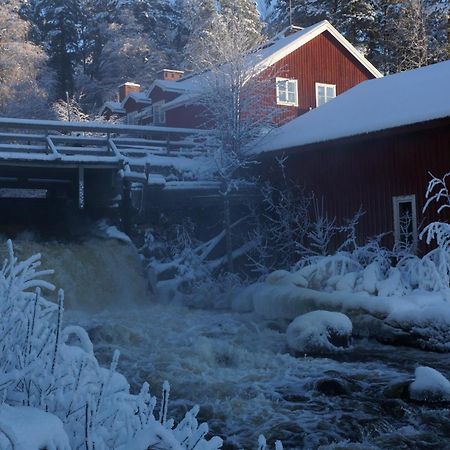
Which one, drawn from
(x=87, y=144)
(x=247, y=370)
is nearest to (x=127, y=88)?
(x=87, y=144)

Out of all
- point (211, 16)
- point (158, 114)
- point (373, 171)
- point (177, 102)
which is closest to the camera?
point (373, 171)

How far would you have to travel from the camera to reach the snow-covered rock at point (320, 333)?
9.77m

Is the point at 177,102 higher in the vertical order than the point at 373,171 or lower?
higher

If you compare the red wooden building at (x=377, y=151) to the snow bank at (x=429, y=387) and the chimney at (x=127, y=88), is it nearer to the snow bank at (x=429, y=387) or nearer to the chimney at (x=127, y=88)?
the snow bank at (x=429, y=387)

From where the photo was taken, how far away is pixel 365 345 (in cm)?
1039

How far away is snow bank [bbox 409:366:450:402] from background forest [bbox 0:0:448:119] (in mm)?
22681

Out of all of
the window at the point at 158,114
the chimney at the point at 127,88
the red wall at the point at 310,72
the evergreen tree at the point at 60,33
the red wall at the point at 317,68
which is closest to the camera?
the red wall at the point at 310,72

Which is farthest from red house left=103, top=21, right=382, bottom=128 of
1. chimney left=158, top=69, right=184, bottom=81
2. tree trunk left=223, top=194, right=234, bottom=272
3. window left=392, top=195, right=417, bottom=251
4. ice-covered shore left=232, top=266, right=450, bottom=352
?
ice-covered shore left=232, top=266, right=450, bottom=352

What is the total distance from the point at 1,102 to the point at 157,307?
23.2 meters

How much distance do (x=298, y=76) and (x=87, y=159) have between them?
490 inches

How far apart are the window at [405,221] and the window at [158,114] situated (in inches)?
632

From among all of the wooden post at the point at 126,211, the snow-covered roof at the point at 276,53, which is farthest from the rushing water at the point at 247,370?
the snow-covered roof at the point at 276,53

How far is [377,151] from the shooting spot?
576 inches

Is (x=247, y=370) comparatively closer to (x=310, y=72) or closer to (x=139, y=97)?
(x=310, y=72)
